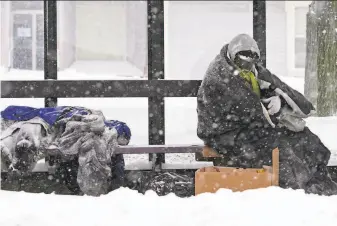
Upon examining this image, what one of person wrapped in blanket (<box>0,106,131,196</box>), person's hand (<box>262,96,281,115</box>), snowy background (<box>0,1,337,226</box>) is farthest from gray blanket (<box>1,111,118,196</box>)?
person's hand (<box>262,96,281,115</box>)

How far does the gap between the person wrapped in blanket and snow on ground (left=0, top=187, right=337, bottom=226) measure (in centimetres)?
33

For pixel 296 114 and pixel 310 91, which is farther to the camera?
pixel 310 91

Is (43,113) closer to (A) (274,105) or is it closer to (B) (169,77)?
(A) (274,105)

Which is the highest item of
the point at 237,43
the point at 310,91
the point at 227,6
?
the point at 227,6

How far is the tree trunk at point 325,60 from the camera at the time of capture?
8.38 m

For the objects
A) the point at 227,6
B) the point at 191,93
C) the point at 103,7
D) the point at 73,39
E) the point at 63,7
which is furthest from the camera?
the point at 103,7

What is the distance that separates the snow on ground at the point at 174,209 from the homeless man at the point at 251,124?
590 millimetres

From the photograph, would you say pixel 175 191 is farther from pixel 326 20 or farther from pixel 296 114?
pixel 326 20

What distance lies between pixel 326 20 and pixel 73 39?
17125 mm

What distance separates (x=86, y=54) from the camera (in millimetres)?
26656

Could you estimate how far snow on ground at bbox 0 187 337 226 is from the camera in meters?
4.22

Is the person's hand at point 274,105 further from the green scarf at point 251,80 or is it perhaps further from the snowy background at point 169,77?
the snowy background at point 169,77

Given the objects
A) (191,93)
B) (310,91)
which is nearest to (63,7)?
(310,91)

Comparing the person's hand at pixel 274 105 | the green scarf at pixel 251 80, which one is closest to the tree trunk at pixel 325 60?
the green scarf at pixel 251 80
